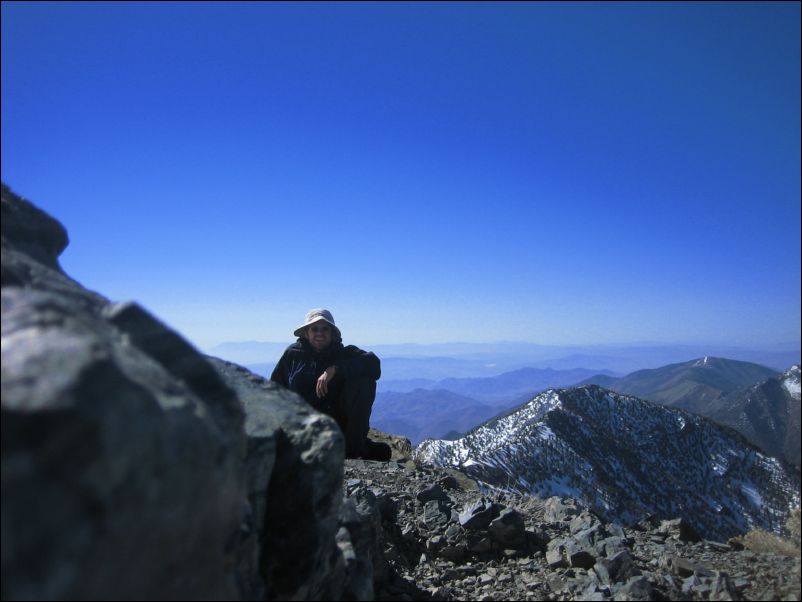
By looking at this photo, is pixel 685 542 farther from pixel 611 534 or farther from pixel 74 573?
pixel 74 573

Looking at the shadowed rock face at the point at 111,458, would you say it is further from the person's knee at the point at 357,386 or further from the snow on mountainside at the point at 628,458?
the snow on mountainside at the point at 628,458

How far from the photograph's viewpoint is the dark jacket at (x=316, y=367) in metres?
10.9

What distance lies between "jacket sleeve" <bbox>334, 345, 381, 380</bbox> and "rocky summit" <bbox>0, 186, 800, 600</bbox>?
4385 millimetres

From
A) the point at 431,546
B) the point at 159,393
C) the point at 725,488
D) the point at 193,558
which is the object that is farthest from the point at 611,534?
the point at 725,488

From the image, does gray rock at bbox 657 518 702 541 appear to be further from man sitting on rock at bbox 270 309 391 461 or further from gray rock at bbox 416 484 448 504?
man sitting on rock at bbox 270 309 391 461

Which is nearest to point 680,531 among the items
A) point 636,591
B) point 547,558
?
point 547,558

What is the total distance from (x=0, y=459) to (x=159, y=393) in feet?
2.50

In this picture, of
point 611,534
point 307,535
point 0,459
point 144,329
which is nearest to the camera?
point 0,459

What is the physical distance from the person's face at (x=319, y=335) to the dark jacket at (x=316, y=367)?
0.16 m

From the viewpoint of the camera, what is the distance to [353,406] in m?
11.2

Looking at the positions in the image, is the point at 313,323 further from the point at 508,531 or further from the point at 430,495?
the point at 508,531

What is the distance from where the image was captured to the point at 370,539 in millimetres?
5559

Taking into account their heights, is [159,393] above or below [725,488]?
above

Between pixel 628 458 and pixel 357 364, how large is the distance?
92.6 metres
